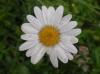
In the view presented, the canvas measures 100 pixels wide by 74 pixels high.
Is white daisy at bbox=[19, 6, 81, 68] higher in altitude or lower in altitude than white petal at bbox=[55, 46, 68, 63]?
higher

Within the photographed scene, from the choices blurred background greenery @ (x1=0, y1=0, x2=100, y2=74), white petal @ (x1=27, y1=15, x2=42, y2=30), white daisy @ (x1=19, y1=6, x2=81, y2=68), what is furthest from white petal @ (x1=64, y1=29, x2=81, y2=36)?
blurred background greenery @ (x1=0, y1=0, x2=100, y2=74)

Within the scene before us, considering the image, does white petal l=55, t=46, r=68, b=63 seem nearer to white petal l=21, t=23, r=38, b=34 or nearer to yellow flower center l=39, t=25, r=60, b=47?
yellow flower center l=39, t=25, r=60, b=47

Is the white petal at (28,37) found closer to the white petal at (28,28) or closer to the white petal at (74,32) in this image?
the white petal at (28,28)

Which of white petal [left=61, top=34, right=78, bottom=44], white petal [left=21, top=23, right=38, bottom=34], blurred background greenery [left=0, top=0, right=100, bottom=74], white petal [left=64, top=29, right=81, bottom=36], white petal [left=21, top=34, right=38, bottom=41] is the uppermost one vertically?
white petal [left=21, top=23, right=38, bottom=34]

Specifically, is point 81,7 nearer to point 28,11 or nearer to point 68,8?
point 68,8

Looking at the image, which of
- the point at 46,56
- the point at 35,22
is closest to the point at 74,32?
the point at 35,22

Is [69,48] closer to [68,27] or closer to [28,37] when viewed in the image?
[68,27]

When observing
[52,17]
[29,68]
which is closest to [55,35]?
[52,17]

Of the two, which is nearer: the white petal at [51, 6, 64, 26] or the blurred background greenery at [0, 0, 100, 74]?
the white petal at [51, 6, 64, 26]
